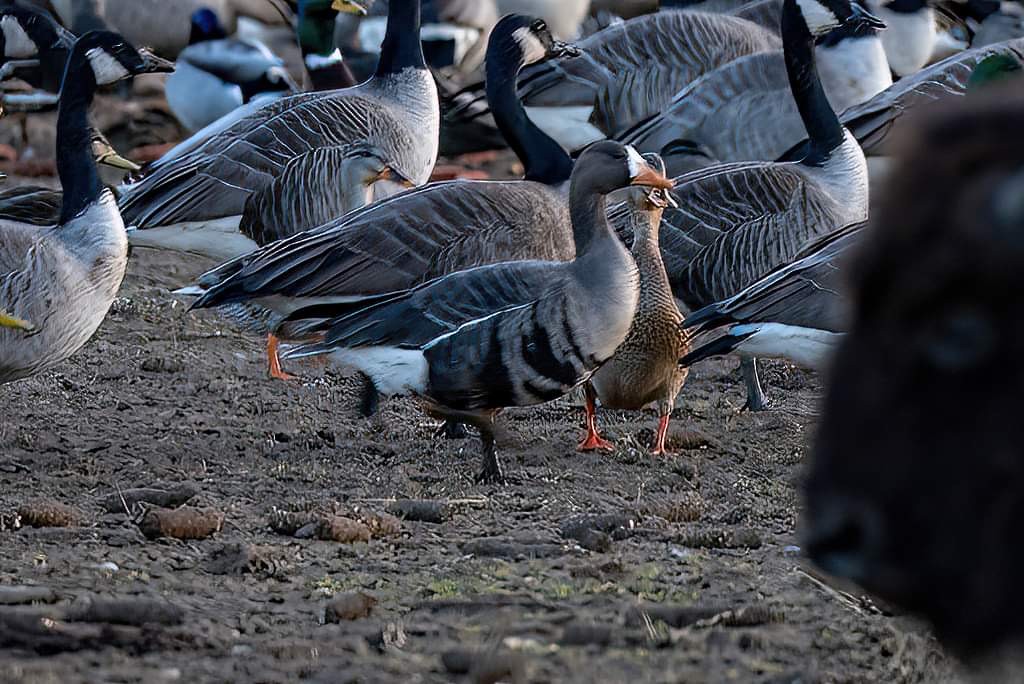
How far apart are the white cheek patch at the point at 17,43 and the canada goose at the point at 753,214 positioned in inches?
368

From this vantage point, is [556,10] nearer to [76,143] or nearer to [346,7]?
[346,7]

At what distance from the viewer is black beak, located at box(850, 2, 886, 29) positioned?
1037 cm

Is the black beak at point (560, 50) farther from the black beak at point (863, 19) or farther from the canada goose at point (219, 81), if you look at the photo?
the canada goose at point (219, 81)

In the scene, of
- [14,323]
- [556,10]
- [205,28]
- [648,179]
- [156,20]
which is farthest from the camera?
[556,10]

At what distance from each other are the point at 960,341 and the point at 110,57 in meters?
6.82

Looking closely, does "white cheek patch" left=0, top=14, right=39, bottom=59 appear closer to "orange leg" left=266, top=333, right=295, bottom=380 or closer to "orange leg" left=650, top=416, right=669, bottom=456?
"orange leg" left=266, top=333, right=295, bottom=380

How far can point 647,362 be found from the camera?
23.9 feet

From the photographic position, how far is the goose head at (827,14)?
10016mm

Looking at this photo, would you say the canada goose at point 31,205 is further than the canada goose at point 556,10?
No

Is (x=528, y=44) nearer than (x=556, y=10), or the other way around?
→ (x=528, y=44)

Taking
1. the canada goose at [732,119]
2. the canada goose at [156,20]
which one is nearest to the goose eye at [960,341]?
the canada goose at [732,119]

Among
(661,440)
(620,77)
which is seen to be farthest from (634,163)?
(620,77)

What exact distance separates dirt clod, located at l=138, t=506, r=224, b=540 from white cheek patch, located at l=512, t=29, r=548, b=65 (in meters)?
4.74

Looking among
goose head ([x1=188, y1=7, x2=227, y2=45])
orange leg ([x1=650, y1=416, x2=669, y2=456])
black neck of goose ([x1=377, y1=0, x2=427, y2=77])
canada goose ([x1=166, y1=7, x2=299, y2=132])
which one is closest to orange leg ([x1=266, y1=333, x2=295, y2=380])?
orange leg ([x1=650, y1=416, x2=669, y2=456])
